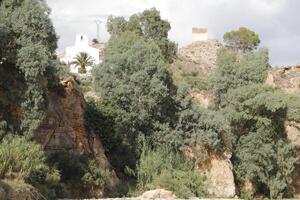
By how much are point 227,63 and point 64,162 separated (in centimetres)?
1704

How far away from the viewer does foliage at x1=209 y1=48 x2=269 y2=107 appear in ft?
136

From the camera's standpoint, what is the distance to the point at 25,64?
27.1 metres

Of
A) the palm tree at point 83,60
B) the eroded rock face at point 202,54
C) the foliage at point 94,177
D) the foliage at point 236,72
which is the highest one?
the eroded rock face at point 202,54

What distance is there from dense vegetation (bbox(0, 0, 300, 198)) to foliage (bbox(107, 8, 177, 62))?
44.0ft

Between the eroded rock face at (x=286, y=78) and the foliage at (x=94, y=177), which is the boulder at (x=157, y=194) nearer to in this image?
the foliage at (x=94, y=177)

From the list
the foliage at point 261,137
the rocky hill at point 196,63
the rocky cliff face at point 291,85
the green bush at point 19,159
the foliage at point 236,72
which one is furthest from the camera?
the rocky hill at point 196,63

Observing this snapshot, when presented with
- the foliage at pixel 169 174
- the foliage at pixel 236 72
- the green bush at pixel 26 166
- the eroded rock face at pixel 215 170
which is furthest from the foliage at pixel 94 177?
the foliage at pixel 236 72

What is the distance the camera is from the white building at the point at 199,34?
8966 cm

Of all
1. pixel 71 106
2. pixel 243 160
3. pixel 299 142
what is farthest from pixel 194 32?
pixel 71 106

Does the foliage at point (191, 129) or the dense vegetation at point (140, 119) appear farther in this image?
the foliage at point (191, 129)

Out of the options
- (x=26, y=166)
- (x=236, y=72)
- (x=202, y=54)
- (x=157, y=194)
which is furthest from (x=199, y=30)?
(x=26, y=166)

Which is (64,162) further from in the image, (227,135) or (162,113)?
(227,135)

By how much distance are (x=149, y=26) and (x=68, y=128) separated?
2625cm

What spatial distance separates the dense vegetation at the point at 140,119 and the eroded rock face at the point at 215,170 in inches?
16.9
